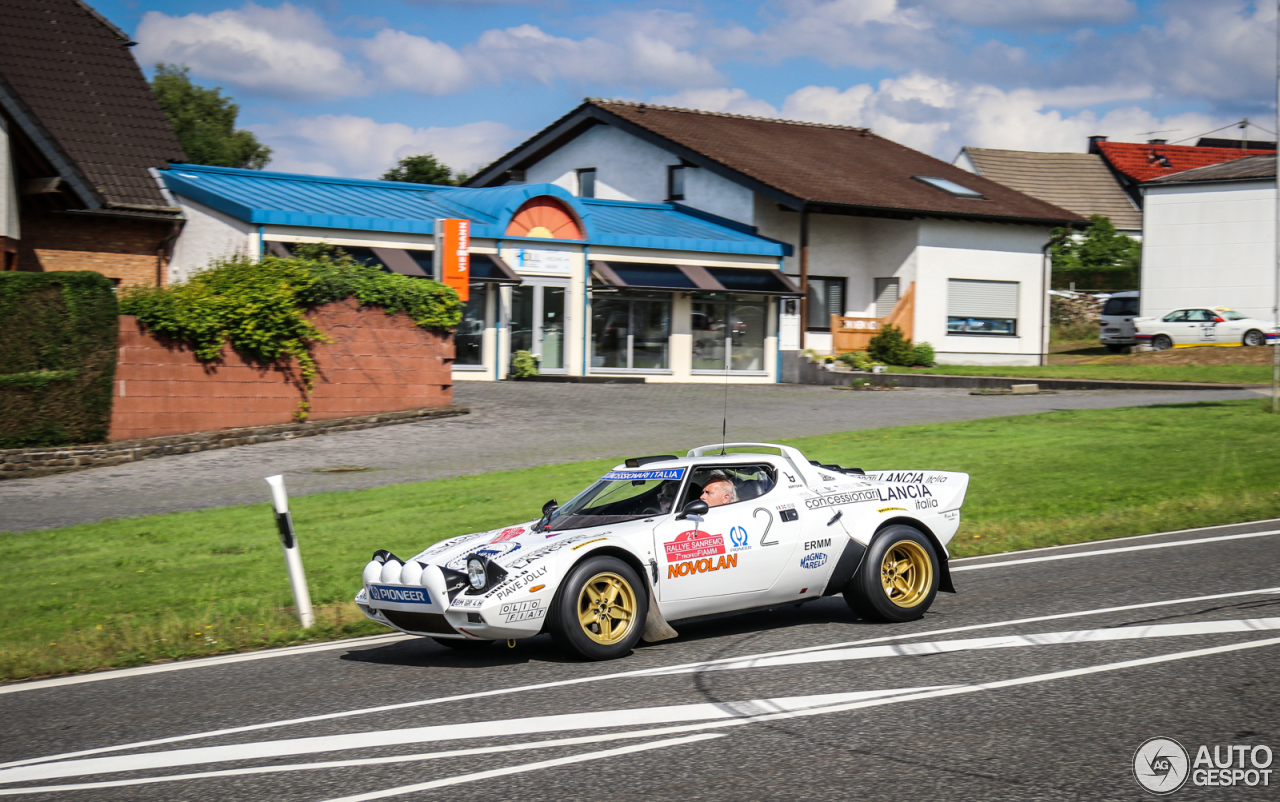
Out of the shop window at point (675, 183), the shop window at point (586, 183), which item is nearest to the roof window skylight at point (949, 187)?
the shop window at point (675, 183)

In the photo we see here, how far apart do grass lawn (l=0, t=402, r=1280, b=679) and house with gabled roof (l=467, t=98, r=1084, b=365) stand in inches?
630

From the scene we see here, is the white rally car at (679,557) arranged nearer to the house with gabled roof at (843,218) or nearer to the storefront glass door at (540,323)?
the storefront glass door at (540,323)

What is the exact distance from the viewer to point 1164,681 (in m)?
6.05

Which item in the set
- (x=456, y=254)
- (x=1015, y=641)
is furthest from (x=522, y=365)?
(x=1015, y=641)

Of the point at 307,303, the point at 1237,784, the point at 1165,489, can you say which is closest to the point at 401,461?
the point at 307,303

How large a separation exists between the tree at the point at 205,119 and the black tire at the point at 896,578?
63.7 meters

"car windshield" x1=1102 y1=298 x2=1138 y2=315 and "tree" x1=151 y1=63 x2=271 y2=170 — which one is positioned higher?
"tree" x1=151 y1=63 x2=271 y2=170

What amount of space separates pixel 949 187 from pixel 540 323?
598 inches

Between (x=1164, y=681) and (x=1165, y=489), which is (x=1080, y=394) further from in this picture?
(x=1164, y=681)

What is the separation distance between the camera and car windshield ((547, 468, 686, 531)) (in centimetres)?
785

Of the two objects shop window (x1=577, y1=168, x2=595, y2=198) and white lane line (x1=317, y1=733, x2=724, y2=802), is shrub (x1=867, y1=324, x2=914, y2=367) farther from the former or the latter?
white lane line (x1=317, y1=733, x2=724, y2=802)

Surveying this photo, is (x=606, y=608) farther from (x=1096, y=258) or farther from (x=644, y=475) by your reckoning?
(x=1096, y=258)

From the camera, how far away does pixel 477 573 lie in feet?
23.4

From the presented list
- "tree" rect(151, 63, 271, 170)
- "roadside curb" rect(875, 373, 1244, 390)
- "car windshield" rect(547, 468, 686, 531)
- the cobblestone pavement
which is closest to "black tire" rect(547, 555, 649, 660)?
"car windshield" rect(547, 468, 686, 531)
